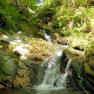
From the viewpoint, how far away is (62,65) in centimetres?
1705

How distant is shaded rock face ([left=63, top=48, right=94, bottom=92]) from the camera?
14641 millimetres

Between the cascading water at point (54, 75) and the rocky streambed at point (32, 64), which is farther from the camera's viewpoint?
the cascading water at point (54, 75)

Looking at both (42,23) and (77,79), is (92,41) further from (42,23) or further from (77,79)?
(42,23)

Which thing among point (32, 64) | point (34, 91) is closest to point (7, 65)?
point (32, 64)

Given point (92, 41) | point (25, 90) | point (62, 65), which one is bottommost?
point (25, 90)

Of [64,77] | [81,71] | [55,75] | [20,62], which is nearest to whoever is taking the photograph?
[81,71]

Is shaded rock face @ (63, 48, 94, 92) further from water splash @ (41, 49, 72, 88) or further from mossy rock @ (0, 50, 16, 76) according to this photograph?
mossy rock @ (0, 50, 16, 76)

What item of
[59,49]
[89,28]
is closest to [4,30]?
[59,49]

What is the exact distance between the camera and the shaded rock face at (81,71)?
48.0 ft

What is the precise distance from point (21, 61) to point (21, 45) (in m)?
2.41

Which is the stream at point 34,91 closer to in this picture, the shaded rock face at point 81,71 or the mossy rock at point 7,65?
the shaded rock face at point 81,71

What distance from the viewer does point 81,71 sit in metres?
15.5

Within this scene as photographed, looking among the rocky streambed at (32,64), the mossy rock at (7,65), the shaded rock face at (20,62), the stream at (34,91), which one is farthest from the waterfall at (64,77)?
the mossy rock at (7,65)

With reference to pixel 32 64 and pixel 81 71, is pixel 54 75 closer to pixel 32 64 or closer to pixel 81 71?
pixel 32 64
